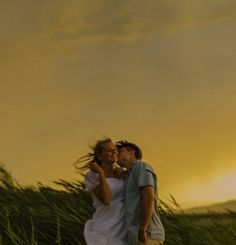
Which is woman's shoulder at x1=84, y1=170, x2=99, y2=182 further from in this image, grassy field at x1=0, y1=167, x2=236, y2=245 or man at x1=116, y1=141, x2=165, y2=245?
grassy field at x1=0, y1=167, x2=236, y2=245

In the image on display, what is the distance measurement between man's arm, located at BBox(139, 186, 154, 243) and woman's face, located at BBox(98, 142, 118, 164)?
13.3 inches

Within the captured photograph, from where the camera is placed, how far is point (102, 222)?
5336 millimetres

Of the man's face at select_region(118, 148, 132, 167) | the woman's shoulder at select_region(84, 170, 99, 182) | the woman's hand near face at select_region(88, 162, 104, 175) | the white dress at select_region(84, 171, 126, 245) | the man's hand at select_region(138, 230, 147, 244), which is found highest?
the man's face at select_region(118, 148, 132, 167)

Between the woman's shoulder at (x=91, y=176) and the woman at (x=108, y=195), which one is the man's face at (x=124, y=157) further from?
the woman's shoulder at (x=91, y=176)

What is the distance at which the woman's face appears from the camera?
5230mm

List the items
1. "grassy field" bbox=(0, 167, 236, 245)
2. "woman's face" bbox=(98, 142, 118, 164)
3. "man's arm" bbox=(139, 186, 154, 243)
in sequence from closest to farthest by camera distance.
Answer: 1. "man's arm" bbox=(139, 186, 154, 243)
2. "woman's face" bbox=(98, 142, 118, 164)
3. "grassy field" bbox=(0, 167, 236, 245)

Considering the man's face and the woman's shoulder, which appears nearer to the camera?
the woman's shoulder

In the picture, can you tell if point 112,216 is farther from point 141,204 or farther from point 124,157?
point 124,157

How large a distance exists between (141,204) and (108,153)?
0.45 m

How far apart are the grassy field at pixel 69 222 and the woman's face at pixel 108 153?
3.30m

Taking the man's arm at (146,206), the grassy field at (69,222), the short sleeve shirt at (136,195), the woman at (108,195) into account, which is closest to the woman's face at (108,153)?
the woman at (108,195)

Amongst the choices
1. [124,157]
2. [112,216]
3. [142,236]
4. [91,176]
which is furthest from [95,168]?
[142,236]

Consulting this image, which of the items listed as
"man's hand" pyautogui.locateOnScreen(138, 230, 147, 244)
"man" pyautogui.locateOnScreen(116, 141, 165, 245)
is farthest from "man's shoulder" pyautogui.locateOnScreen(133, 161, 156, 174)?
"man's hand" pyautogui.locateOnScreen(138, 230, 147, 244)

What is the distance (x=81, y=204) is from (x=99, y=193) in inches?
174
